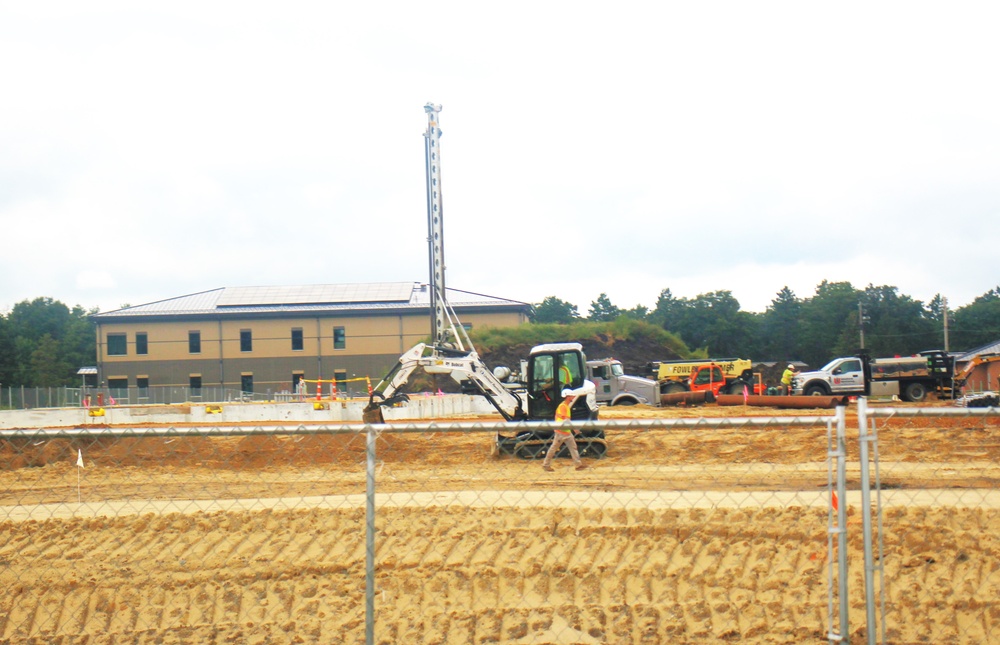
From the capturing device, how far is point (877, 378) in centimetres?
3575

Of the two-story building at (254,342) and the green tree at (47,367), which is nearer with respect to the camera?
the two-story building at (254,342)

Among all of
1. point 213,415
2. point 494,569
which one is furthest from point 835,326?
point 494,569

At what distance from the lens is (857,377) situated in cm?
3534

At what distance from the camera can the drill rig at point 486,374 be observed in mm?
17781

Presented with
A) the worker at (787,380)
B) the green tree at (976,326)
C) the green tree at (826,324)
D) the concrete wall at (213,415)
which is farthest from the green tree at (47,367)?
the green tree at (976,326)

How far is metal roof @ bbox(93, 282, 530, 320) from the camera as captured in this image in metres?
60.0

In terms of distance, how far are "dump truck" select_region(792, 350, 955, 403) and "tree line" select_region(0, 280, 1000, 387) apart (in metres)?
37.9

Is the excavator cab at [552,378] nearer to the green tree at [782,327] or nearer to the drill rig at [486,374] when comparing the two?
the drill rig at [486,374]

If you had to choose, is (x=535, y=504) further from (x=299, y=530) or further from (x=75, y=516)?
(x=75, y=516)

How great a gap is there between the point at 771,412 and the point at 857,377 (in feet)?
33.4

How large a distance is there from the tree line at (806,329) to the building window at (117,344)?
12.0 m

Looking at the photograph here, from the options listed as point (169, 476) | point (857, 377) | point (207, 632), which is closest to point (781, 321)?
point (857, 377)

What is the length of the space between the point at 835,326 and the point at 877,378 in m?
50.7

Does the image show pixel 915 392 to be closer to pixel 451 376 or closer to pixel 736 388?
pixel 736 388
